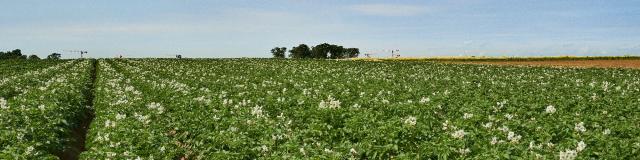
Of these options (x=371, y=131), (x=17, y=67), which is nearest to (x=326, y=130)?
(x=371, y=131)

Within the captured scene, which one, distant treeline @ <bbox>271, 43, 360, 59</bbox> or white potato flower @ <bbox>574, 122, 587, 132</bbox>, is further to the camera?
distant treeline @ <bbox>271, 43, 360, 59</bbox>

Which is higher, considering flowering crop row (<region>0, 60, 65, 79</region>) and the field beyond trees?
the field beyond trees

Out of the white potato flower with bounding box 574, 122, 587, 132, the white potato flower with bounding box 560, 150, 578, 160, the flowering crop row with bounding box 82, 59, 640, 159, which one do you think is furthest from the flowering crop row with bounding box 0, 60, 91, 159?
the white potato flower with bounding box 574, 122, 587, 132

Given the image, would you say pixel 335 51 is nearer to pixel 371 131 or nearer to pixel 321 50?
pixel 321 50

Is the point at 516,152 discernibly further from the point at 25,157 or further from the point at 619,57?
the point at 619,57

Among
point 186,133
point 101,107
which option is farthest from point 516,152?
point 101,107

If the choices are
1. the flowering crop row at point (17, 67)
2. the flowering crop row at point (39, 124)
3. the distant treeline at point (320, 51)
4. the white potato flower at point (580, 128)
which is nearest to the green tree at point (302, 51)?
the distant treeline at point (320, 51)

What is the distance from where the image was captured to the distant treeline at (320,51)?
143 metres

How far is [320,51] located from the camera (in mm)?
142875

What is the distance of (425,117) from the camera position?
13531 millimetres

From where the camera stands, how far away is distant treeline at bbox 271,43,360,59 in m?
143

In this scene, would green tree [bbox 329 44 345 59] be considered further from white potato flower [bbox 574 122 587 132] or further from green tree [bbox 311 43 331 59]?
white potato flower [bbox 574 122 587 132]

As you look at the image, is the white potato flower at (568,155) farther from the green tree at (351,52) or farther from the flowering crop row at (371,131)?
the green tree at (351,52)

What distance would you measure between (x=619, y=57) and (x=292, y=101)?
238 ft
